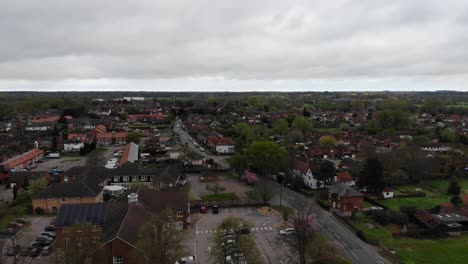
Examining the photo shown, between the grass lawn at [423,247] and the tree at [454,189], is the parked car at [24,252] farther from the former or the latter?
the tree at [454,189]

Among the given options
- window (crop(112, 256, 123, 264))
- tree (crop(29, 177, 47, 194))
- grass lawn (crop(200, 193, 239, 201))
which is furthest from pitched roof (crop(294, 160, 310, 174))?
tree (crop(29, 177, 47, 194))

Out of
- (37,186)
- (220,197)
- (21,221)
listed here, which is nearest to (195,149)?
(220,197)

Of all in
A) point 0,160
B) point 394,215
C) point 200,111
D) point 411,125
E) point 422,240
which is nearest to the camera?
point 422,240

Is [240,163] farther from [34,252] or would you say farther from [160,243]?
[160,243]

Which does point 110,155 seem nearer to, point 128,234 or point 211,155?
point 211,155

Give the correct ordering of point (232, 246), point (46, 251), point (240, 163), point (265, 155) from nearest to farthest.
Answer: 1. point (232, 246)
2. point (46, 251)
3. point (265, 155)
4. point (240, 163)

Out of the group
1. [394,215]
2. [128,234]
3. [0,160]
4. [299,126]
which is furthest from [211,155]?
[128,234]
